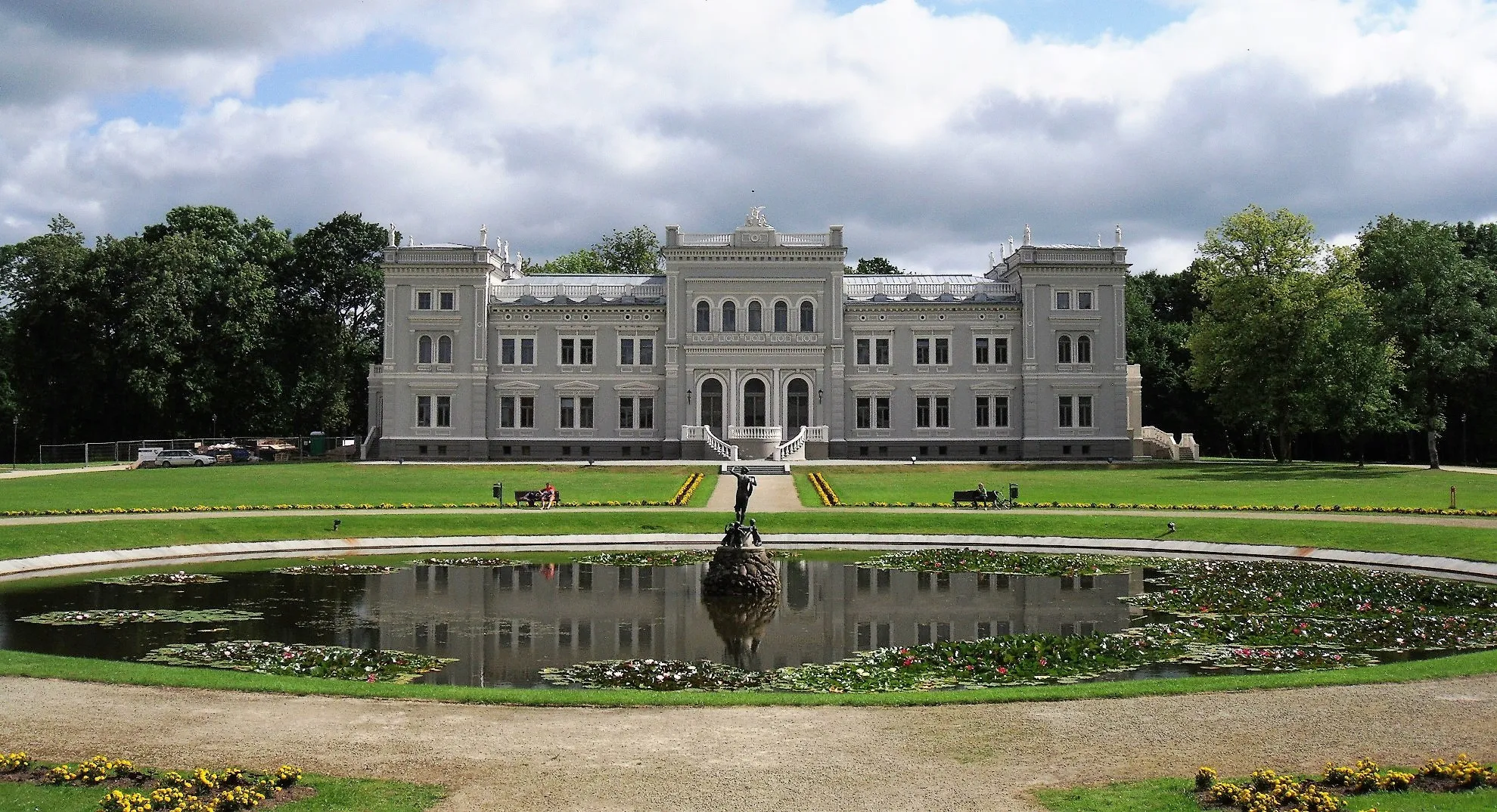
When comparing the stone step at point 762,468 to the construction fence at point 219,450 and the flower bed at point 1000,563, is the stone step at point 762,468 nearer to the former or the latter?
the construction fence at point 219,450

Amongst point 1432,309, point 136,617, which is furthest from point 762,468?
point 136,617

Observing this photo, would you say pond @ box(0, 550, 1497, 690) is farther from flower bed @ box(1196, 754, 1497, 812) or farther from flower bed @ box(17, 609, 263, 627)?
flower bed @ box(1196, 754, 1497, 812)

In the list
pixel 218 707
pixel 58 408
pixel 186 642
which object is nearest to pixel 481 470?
pixel 58 408

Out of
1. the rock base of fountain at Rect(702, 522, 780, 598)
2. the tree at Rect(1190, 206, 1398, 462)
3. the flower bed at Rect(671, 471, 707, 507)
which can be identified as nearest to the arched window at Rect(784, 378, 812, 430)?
the flower bed at Rect(671, 471, 707, 507)

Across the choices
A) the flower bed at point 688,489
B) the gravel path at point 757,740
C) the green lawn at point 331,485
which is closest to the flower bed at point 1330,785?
the gravel path at point 757,740

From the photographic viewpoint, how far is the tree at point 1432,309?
58.6 m

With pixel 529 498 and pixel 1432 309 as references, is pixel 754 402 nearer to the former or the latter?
pixel 529 498

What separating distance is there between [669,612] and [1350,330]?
165ft

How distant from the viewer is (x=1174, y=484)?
49.9 m

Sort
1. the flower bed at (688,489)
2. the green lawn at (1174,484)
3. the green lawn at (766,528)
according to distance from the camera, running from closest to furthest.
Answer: the green lawn at (766,528)
the flower bed at (688,489)
the green lawn at (1174,484)

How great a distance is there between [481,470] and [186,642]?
41050 millimetres

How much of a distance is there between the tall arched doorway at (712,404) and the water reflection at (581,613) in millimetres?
42710

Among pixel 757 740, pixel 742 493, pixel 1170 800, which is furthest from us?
pixel 742 493

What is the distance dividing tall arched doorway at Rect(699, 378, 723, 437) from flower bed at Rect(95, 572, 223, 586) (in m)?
45.5
